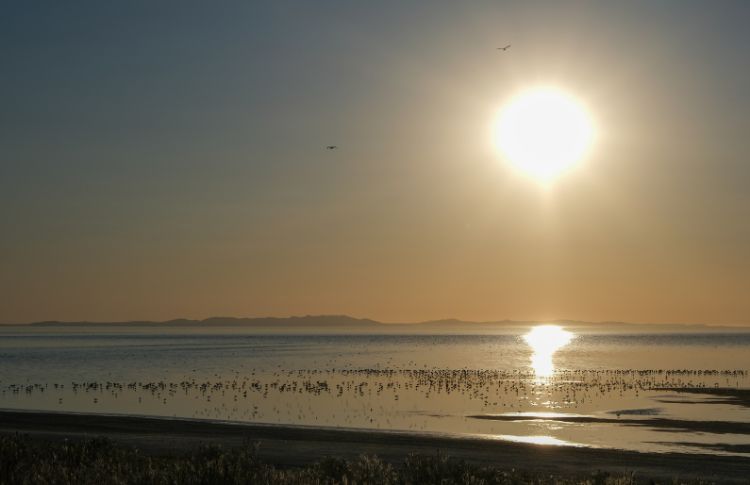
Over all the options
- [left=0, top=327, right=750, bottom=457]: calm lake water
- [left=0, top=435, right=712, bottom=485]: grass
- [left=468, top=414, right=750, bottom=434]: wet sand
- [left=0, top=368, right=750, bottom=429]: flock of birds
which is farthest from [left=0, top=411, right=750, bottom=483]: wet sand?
[left=468, top=414, right=750, bottom=434]: wet sand

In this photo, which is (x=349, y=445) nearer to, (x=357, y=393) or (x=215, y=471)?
(x=215, y=471)

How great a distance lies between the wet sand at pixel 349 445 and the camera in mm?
27297

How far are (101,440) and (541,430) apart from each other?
22.2m

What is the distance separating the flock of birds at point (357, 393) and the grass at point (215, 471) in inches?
888

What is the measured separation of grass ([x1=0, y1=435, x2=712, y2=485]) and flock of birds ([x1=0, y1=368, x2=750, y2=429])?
22.6 metres

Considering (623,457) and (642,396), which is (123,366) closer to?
(642,396)

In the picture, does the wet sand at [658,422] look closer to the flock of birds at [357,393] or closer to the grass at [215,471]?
the flock of birds at [357,393]

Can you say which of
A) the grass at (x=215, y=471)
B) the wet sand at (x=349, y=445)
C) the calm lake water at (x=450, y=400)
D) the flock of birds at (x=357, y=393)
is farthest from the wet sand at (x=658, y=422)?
the grass at (x=215, y=471)

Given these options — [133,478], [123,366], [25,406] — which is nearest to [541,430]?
[133,478]

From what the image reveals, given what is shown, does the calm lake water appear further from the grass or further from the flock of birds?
the grass

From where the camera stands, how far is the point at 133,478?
1628cm

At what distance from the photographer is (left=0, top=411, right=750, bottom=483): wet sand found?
27297 millimetres

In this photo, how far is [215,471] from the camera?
1641 cm

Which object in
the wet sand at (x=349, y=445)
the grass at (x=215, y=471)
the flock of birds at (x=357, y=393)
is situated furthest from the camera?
Result: the flock of birds at (x=357, y=393)
